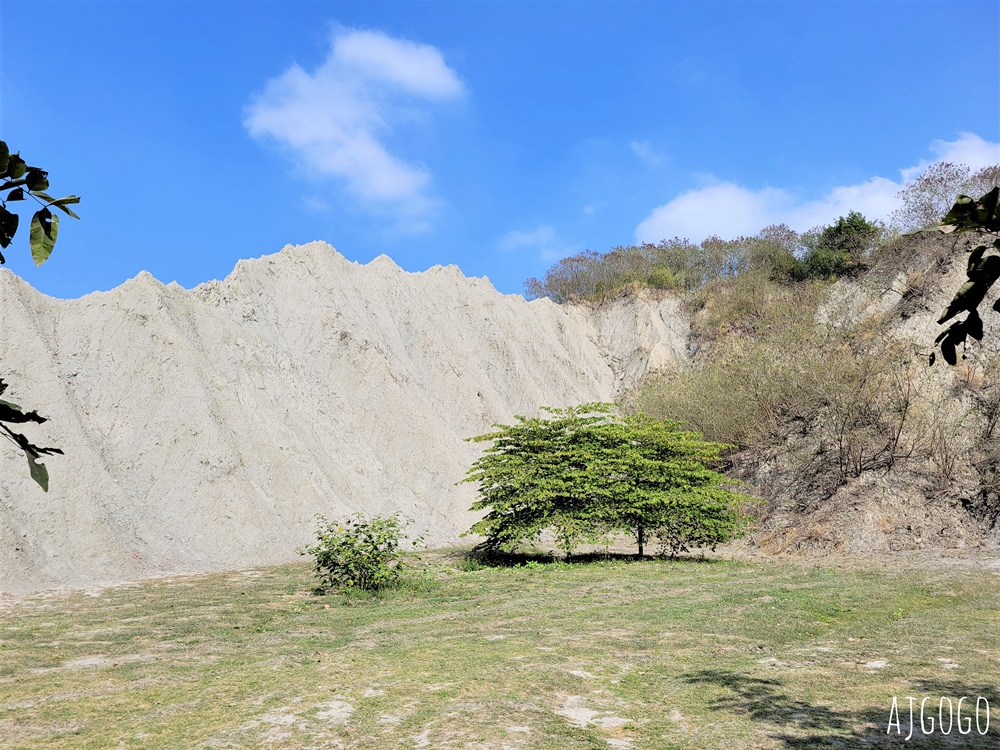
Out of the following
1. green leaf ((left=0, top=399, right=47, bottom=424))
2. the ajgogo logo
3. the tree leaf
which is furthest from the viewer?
the ajgogo logo

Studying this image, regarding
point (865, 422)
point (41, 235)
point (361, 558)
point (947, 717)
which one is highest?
point (865, 422)

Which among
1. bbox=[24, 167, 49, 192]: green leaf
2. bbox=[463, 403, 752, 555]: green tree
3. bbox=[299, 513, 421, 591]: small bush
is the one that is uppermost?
bbox=[24, 167, 49, 192]: green leaf

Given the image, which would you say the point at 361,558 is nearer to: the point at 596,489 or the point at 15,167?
the point at 596,489

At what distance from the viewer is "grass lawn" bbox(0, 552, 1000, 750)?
5477 millimetres

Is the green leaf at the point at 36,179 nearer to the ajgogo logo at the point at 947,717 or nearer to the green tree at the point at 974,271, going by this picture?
the green tree at the point at 974,271

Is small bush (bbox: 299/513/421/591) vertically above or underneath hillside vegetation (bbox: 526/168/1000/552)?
underneath

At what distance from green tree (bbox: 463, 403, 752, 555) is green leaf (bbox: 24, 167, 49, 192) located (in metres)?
13.4

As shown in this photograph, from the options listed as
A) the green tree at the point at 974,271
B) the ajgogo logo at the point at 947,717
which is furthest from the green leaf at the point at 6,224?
the ajgogo logo at the point at 947,717

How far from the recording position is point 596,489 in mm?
15898

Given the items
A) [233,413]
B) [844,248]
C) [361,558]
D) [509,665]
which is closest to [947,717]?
[509,665]

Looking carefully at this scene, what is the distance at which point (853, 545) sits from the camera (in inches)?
679

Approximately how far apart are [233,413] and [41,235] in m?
19.0

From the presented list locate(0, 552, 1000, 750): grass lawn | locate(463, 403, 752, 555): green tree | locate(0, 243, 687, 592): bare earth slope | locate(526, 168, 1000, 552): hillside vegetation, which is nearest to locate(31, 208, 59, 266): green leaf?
locate(0, 552, 1000, 750): grass lawn

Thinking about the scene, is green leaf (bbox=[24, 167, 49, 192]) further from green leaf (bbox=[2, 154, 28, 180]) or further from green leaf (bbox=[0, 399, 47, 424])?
green leaf (bbox=[0, 399, 47, 424])
